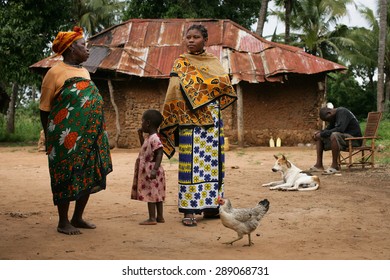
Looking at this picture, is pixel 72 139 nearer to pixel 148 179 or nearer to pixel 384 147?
pixel 148 179

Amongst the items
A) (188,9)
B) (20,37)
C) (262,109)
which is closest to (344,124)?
(262,109)

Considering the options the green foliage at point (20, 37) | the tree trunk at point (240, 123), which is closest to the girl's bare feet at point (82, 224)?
the tree trunk at point (240, 123)

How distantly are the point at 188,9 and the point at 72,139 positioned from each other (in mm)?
17913

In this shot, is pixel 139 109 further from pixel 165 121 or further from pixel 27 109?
pixel 27 109

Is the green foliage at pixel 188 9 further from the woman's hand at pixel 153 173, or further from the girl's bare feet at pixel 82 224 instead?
the girl's bare feet at pixel 82 224

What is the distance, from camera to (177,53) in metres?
16.9

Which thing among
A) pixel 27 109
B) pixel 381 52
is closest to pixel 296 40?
pixel 381 52

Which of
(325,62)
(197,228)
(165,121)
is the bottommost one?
(197,228)

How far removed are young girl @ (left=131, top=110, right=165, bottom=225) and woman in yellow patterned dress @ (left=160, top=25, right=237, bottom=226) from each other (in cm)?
16

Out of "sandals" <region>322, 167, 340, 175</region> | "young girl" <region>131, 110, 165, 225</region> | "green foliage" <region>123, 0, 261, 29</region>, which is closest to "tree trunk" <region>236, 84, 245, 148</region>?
"green foliage" <region>123, 0, 261, 29</region>

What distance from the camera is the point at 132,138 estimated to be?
17.0m

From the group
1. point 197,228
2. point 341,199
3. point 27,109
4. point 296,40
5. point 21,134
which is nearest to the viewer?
point 197,228

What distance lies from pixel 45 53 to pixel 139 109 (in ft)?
17.3

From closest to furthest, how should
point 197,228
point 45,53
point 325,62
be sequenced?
point 197,228
point 325,62
point 45,53
